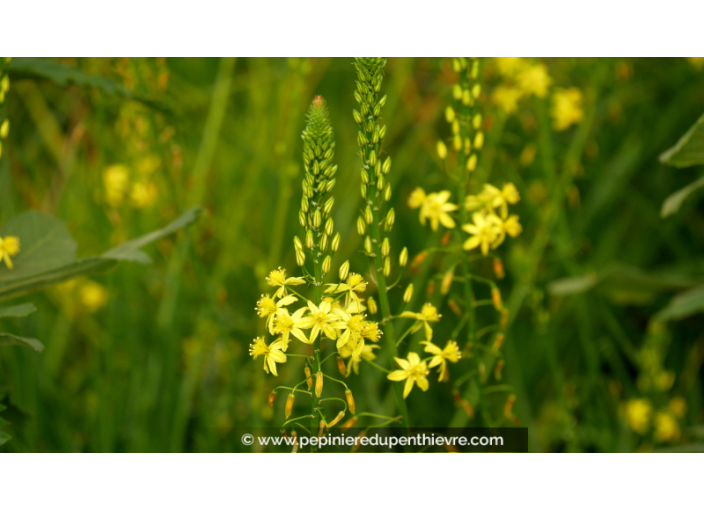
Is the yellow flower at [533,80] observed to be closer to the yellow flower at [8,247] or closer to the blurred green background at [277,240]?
the blurred green background at [277,240]

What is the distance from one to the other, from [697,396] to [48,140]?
10.2ft

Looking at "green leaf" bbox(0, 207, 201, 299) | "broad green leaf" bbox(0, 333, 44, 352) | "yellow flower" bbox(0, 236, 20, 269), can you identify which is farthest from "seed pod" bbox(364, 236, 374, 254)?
"yellow flower" bbox(0, 236, 20, 269)

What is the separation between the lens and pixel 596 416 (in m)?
2.09

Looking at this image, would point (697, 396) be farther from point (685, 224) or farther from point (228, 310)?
point (228, 310)

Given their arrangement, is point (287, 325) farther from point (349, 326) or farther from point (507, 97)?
point (507, 97)

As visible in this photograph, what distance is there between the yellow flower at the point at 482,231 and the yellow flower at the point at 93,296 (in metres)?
1.73

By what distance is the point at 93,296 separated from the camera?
238 cm

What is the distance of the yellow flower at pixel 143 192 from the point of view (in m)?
2.10

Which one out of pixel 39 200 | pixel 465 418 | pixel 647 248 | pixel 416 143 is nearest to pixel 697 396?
pixel 647 248

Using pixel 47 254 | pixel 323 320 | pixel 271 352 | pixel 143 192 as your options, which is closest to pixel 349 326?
pixel 323 320

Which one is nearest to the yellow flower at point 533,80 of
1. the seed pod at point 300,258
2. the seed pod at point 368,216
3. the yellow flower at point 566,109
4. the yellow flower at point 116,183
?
the yellow flower at point 566,109

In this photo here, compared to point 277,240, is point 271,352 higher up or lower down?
lower down

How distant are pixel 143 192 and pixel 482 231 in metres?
1.41

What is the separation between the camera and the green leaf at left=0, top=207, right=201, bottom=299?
3.79 ft
